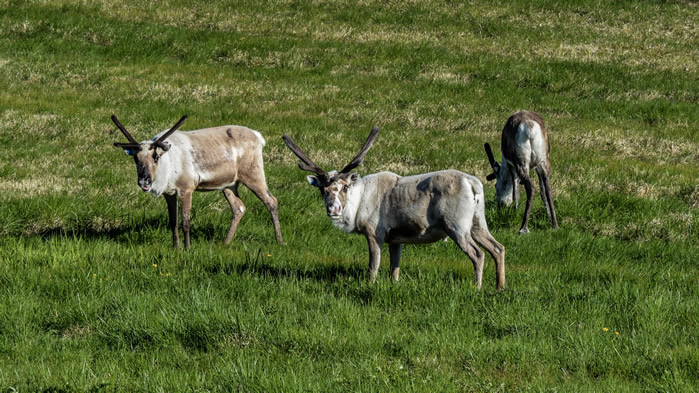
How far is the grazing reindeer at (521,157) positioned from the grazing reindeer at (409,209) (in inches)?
192

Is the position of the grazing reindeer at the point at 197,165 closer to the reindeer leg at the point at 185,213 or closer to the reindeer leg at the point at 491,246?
the reindeer leg at the point at 185,213

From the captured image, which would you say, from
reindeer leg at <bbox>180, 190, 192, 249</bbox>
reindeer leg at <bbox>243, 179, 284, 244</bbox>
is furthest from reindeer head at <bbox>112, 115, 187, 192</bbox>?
reindeer leg at <bbox>243, 179, 284, 244</bbox>

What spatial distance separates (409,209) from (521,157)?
5625 millimetres

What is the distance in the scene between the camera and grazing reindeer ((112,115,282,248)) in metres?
9.92

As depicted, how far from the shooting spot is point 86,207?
11.8m

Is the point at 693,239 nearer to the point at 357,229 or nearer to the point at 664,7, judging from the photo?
the point at 357,229

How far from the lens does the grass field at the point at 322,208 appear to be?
20.4ft

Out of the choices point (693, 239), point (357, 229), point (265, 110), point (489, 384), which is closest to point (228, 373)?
point (489, 384)

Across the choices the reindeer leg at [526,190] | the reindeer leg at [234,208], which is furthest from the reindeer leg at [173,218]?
the reindeer leg at [526,190]

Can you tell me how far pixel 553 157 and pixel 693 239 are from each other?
5644 mm

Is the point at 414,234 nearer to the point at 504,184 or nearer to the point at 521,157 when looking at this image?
the point at 521,157

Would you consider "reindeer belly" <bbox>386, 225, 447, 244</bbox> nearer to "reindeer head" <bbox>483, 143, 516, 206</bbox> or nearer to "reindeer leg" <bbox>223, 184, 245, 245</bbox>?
"reindeer leg" <bbox>223, 184, 245, 245</bbox>

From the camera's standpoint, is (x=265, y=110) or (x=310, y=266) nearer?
(x=310, y=266)

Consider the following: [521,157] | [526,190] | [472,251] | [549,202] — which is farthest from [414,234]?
[521,157]
